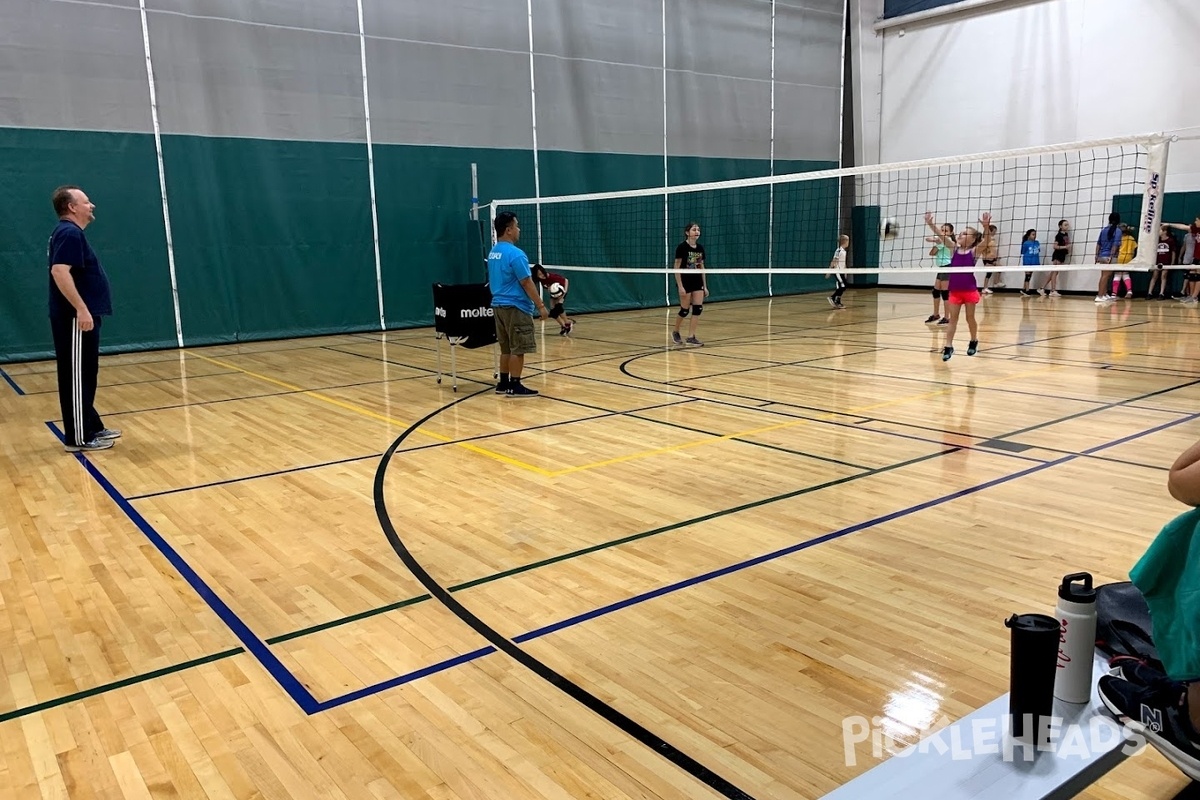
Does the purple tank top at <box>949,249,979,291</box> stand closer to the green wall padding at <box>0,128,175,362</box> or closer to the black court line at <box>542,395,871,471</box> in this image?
the black court line at <box>542,395,871,471</box>

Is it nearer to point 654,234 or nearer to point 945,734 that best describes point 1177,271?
point 654,234

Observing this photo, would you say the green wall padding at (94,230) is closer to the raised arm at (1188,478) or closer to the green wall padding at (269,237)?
the green wall padding at (269,237)

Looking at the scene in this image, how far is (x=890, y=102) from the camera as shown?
2073 cm

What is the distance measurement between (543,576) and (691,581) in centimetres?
64

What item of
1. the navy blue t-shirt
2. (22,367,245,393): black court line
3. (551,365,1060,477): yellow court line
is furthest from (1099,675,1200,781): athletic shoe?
(22,367,245,393): black court line

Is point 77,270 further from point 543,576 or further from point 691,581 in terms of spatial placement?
point 691,581

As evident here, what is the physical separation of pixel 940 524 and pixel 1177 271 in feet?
53.0

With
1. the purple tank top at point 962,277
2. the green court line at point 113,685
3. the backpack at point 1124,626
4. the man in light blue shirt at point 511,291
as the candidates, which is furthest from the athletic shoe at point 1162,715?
the purple tank top at point 962,277

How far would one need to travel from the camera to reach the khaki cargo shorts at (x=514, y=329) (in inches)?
305

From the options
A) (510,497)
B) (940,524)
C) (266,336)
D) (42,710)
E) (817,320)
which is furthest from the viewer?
(817,320)

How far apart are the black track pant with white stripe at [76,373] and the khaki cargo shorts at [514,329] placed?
10.3ft

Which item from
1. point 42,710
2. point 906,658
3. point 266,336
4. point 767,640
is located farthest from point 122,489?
point 266,336

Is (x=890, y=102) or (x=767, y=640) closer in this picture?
(x=767, y=640)

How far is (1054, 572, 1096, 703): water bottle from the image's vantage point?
2289mm
